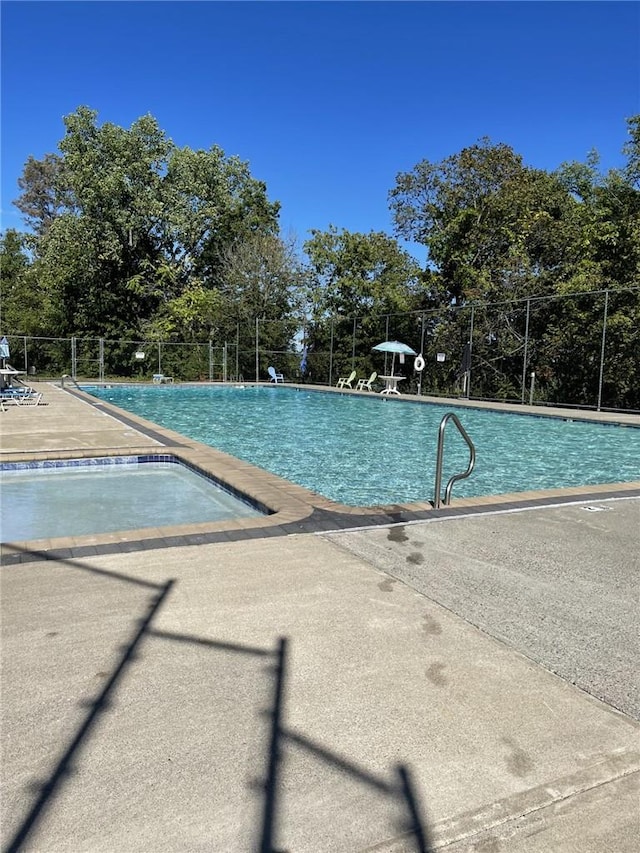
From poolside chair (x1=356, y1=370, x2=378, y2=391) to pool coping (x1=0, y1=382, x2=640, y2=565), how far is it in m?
14.0

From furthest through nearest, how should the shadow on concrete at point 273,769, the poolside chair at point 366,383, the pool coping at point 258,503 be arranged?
the poolside chair at point 366,383, the pool coping at point 258,503, the shadow on concrete at point 273,769

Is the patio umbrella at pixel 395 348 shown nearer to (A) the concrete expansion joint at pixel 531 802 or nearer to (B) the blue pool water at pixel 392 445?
(B) the blue pool water at pixel 392 445

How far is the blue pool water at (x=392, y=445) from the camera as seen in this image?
6.75m

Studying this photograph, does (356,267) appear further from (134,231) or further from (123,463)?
(123,463)

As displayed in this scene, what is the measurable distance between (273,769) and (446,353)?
18317 millimetres

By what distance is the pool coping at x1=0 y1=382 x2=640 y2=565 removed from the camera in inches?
138

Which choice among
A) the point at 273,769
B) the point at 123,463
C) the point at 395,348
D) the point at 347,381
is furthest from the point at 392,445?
the point at 347,381

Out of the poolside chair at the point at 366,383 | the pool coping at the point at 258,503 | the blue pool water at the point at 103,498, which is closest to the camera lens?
the pool coping at the point at 258,503

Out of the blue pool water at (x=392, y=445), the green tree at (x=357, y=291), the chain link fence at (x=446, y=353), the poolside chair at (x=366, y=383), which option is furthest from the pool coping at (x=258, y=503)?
the green tree at (x=357, y=291)

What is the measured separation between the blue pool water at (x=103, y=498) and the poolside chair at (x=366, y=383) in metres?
14.5

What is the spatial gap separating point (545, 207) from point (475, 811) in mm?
20328

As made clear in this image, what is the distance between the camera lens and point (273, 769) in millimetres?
1610

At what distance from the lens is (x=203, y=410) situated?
582 inches

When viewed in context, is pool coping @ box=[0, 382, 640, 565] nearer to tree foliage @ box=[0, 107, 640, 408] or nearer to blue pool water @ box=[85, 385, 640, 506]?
blue pool water @ box=[85, 385, 640, 506]
